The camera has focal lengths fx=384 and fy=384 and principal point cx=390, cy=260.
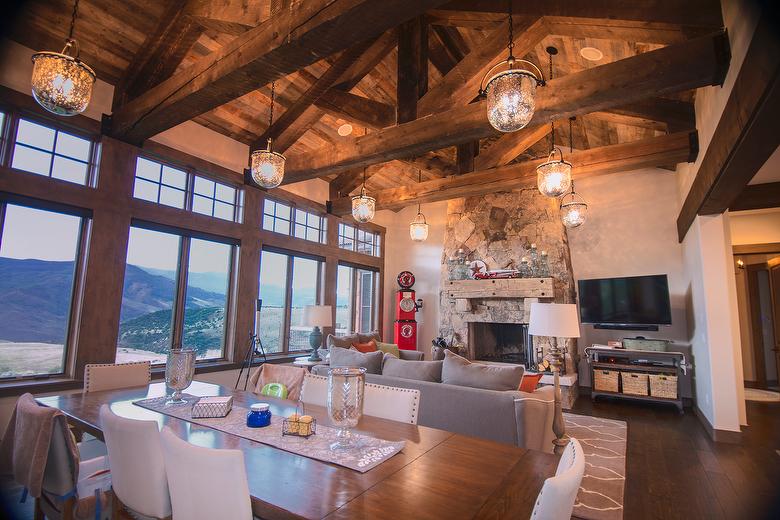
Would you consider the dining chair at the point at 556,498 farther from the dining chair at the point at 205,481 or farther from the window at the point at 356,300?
the window at the point at 356,300

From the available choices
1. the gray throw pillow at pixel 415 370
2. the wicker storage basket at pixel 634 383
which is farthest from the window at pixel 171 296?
the wicker storage basket at pixel 634 383

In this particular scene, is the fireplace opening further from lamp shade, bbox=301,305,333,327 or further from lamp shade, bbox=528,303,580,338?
lamp shade, bbox=528,303,580,338

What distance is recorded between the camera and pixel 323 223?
23.6 feet

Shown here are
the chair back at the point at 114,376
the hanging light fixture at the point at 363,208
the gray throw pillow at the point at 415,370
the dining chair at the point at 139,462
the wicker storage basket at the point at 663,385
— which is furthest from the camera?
the wicker storage basket at the point at 663,385

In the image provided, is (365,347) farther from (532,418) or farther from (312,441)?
(312,441)

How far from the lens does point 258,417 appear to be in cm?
173

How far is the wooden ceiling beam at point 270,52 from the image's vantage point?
220 cm

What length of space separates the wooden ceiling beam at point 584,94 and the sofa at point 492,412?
233cm

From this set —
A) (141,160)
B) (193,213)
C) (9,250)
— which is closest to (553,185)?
(193,213)

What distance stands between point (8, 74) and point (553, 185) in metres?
5.12

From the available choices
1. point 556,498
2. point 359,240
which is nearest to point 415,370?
point 556,498

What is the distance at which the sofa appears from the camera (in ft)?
9.02

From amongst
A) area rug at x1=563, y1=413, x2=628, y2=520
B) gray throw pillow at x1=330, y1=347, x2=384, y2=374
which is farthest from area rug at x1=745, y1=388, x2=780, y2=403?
gray throw pillow at x1=330, y1=347, x2=384, y2=374

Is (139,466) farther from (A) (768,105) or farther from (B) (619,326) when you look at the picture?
(B) (619,326)
